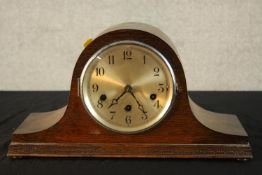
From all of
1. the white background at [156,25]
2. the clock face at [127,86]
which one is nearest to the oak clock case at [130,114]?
the clock face at [127,86]

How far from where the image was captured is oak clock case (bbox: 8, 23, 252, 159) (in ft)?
5.56

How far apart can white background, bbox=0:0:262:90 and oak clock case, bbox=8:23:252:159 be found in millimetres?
891

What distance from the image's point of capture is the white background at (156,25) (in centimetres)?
263

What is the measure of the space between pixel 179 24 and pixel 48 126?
1.16 metres

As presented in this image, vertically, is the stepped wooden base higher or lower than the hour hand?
lower

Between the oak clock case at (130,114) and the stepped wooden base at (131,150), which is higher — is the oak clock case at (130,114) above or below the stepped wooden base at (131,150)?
above

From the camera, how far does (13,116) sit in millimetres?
2336

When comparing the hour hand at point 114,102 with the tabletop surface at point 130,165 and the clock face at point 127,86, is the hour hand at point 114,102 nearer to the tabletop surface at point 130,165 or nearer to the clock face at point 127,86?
the clock face at point 127,86

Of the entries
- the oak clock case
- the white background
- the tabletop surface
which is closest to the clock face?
the oak clock case

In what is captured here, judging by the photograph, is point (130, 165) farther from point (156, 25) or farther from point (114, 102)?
point (156, 25)

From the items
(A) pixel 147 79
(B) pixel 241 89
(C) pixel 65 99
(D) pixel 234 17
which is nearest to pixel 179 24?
(D) pixel 234 17

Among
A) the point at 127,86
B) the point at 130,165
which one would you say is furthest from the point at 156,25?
the point at 130,165

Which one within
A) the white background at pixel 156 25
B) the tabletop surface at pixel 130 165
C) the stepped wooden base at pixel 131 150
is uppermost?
the white background at pixel 156 25

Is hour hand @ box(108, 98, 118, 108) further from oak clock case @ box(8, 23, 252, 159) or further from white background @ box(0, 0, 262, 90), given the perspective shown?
white background @ box(0, 0, 262, 90)
